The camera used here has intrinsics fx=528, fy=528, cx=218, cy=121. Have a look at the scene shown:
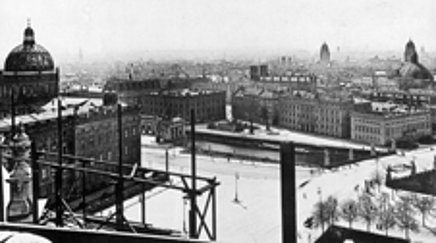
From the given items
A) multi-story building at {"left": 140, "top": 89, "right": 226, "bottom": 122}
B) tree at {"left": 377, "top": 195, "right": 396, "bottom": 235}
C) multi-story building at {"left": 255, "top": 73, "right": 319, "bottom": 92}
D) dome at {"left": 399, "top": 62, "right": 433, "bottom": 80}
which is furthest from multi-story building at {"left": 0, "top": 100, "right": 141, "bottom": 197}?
dome at {"left": 399, "top": 62, "right": 433, "bottom": 80}

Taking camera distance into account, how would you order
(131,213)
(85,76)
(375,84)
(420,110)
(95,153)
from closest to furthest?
(131,213)
(95,153)
(420,110)
(85,76)
(375,84)

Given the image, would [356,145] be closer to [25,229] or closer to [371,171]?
[371,171]

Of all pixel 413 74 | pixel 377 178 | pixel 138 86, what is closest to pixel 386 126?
pixel 377 178

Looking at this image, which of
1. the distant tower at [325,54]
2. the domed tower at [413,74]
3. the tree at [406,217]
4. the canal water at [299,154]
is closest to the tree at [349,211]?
the tree at [406,217]

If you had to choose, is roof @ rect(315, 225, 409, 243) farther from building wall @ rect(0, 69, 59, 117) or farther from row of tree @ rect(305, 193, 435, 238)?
building wall @ rect(0, 69, 59, 117)

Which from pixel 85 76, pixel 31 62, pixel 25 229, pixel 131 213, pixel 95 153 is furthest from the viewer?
pixel 85 76

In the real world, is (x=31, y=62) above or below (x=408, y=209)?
above

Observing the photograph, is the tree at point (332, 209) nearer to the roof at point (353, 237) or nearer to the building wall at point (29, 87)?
the roof at point (353, 237)

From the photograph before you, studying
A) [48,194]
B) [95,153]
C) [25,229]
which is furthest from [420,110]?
[25,229]
